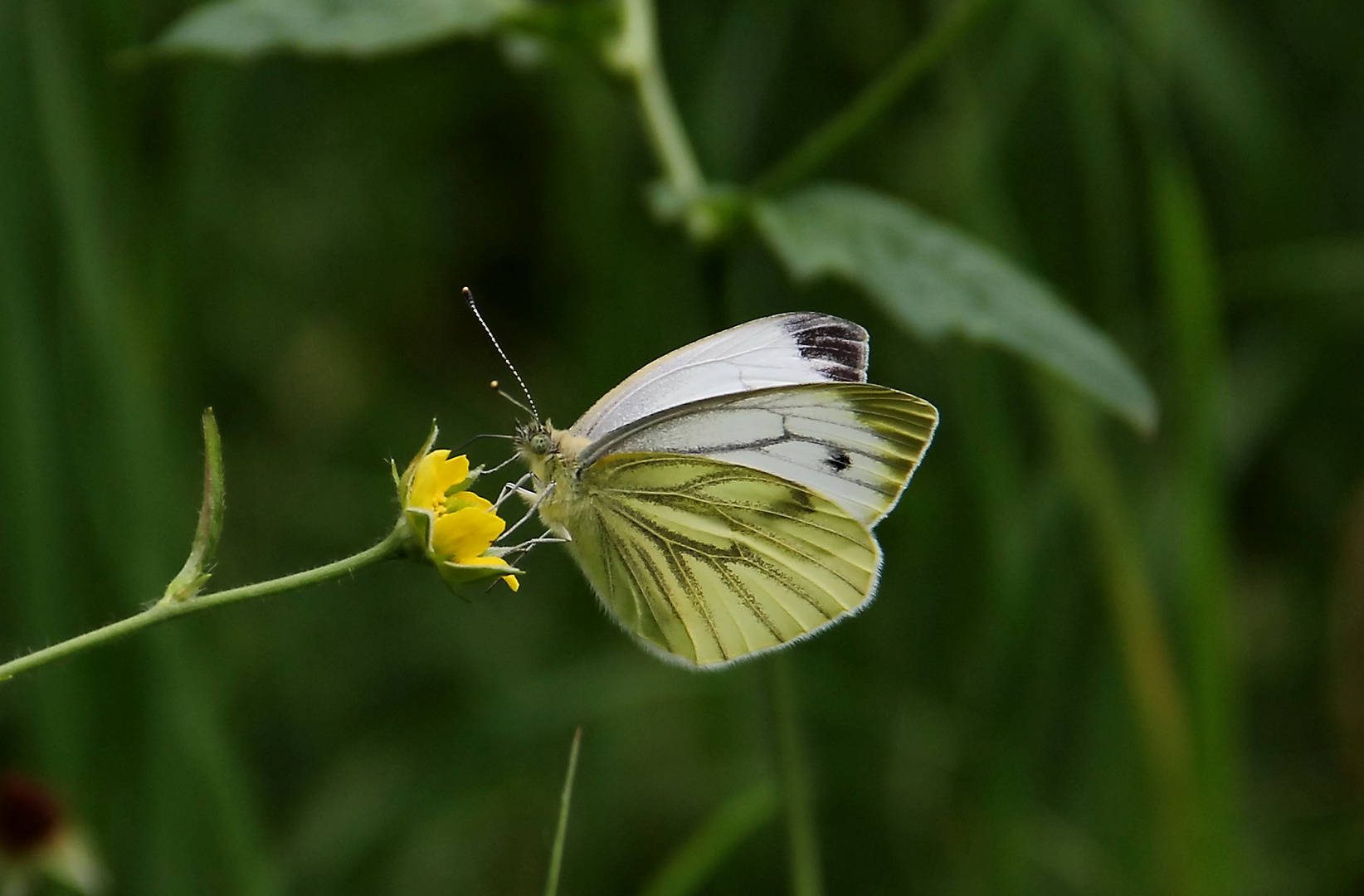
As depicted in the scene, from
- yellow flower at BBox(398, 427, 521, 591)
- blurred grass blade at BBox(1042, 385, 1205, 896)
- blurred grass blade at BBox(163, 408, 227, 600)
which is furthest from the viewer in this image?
blurred grass blade at BBox(1042, 385, 1205, 896)

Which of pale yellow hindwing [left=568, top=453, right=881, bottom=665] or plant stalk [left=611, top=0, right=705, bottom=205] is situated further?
plant stalk [left=611, top=0, right=705, bottom=205]

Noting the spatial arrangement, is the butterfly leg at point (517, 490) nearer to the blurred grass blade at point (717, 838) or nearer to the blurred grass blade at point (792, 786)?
the blurred grass blade at point (792, 786)

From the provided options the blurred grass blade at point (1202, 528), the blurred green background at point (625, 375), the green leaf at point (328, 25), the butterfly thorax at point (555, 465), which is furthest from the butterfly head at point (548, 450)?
the blurred grass blade at point (1202, 528)

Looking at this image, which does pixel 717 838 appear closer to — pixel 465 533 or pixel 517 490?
pixel 517 490

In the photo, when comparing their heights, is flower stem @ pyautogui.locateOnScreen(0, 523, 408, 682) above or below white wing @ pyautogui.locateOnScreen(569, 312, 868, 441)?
above

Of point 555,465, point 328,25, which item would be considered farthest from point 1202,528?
point 328,25

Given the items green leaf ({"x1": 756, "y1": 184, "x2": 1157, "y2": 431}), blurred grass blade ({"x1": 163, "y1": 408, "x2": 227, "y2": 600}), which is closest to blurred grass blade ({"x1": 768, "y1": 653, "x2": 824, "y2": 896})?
green leaf ({"x1": 756, "y1": 184, "x2": 1157, "y2": 431})

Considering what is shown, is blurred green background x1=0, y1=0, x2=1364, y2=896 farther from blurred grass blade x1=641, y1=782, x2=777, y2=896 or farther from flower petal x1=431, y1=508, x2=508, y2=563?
flower petal x1=431, y1=508, x2=508, y2=563

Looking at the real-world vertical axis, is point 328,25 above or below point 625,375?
above

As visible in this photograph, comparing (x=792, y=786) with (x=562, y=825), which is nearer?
(x=562, y=825)
